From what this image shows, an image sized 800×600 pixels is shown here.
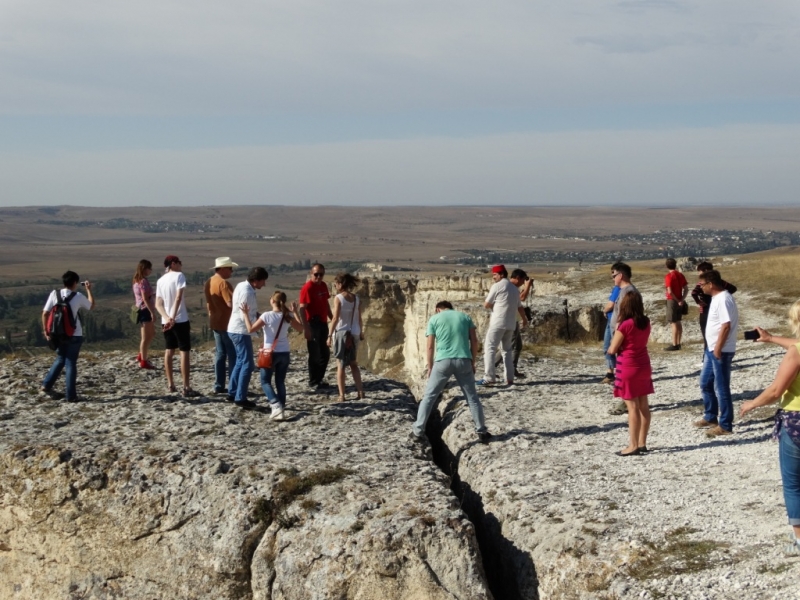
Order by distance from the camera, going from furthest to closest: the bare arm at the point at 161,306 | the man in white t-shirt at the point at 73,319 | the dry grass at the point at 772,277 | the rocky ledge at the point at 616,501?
the dry grass at the point at 772,277 → the bare arm at the point at 161,306 → the man in white t-shirt at the point at 73,319 → the rocky ledge at the point at 616,501

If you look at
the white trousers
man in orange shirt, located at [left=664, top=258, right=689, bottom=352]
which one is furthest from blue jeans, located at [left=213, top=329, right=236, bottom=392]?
man in orange shirt, located at [left=664, top=258, right=689, bottom=352]

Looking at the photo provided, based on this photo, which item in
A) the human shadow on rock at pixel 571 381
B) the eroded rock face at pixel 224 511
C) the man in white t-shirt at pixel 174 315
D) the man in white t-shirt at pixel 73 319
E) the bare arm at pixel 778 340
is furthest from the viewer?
the human shadow on rock at pixel 571 381

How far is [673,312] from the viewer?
56.4 ft

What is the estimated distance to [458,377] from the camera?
9.92m

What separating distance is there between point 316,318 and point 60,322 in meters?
3.65

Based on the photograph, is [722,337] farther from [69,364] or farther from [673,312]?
[69,364]

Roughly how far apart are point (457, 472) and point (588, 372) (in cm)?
583

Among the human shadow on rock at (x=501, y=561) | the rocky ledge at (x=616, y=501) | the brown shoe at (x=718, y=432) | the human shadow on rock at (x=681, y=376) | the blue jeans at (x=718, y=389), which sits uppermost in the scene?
the blue jeans at (x=718, y=389)

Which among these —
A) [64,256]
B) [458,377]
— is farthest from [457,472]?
[64,256]

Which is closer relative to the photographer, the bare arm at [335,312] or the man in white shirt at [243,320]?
the man in white shirt at [243,320]

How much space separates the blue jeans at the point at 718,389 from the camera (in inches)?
378

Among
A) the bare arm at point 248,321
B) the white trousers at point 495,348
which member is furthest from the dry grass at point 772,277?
the bare arm at point 248,321

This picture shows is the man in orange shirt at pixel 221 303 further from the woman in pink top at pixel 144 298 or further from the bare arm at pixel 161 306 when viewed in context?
the woman in pink top at pixel 144 298

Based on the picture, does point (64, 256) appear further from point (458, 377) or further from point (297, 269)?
point (458, 377)
